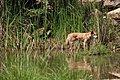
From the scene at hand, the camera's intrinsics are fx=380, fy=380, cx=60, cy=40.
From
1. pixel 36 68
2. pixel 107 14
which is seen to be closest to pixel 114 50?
pixel 107 14

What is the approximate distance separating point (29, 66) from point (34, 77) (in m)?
0.28

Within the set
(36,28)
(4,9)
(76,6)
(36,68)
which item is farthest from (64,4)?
(36,68)

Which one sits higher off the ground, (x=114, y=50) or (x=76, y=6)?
(x=76, y=6)

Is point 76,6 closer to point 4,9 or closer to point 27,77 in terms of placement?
point 4,9

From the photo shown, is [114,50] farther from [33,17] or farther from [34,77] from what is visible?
[34,77]

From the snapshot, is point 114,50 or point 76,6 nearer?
point 114,50

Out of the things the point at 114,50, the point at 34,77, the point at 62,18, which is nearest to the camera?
the point at 34,77

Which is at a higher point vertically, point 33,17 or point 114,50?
point 33,17

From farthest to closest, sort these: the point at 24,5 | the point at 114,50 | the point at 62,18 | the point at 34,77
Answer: the point at 24,5
the point at 62,18
the point at 114,50
the point at 34,77

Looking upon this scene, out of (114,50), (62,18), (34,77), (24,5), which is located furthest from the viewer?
(24,5)

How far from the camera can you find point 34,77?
178 inches

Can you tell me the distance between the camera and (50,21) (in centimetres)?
1114

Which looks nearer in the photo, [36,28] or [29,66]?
[29,66]

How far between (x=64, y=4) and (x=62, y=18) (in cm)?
70
